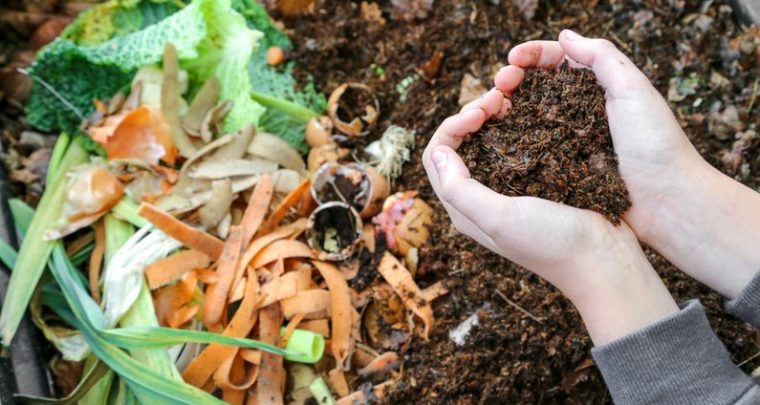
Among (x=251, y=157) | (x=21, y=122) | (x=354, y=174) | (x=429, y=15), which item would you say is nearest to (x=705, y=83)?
(x=429, y=15)

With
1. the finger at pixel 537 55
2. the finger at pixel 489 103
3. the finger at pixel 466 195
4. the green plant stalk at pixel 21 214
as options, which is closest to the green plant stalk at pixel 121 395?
the green plant stalk at pixel 21 214

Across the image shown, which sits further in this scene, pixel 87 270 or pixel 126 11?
pixel 126 11

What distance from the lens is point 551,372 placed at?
1.84m

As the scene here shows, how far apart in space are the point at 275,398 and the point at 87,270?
2.41ft

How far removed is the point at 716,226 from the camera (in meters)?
1.47

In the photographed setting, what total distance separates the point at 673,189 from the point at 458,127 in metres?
0.46

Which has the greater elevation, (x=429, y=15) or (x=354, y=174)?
(x=429, y=15)

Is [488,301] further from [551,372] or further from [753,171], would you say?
[753,171]

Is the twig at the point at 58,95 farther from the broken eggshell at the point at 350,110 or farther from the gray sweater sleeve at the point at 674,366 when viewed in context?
the gray sweater sleeve at the point at 674,366

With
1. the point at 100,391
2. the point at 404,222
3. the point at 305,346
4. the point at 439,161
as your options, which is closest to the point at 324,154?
the point at 404,222

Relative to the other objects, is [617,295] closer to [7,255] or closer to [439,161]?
[439,161]

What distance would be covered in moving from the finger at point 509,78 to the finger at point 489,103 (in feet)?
0.13

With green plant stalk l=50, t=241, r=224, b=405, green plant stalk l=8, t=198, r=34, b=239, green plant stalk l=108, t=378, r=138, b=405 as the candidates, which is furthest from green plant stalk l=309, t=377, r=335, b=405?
green plant stalk l=8, t=198, r=34, b=239

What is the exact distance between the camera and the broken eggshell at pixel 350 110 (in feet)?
7.42
